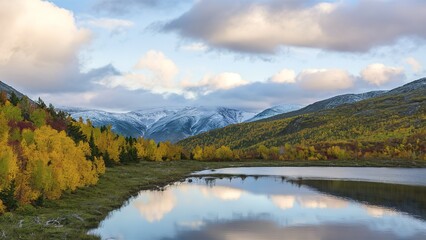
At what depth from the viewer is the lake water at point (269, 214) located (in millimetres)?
48000

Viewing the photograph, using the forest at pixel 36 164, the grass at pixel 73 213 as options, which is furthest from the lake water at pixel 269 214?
the forest at pixel 36 164

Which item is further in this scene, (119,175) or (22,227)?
(119,175)

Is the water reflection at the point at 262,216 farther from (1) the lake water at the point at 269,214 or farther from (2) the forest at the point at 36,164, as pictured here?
(2) the forest at the point at 36,164

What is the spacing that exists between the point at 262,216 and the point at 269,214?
76.1 inches

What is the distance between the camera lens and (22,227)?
136 ft

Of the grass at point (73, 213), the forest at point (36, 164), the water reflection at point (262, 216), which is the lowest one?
the water reflection at point (262, 216)

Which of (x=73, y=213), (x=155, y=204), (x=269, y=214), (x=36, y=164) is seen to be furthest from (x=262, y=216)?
(x=36, y=164)

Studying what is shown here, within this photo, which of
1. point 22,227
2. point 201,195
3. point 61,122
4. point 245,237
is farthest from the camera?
point 61,122

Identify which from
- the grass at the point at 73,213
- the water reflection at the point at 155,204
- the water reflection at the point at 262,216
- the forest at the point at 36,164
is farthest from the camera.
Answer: the water reflection at the point at 155,204

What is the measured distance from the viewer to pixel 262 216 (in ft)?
196

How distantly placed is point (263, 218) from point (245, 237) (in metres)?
11.7

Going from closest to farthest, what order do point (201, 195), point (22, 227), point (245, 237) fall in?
point (22, 227) → point (245, 237) → point (201, 195)

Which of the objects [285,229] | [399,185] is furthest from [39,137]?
Result: [399,185]

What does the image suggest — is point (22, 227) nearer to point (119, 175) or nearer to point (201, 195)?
point (201, 195)
